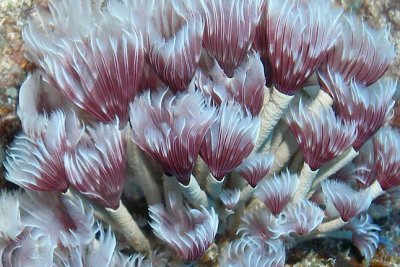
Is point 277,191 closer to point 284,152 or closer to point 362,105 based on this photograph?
point 284,152

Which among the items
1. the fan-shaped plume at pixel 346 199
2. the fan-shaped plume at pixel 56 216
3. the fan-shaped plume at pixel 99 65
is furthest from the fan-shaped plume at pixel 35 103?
the fan-shaped plume at pixel 346 199

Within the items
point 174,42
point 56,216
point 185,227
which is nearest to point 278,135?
point 185,227

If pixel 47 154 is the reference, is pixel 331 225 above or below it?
below

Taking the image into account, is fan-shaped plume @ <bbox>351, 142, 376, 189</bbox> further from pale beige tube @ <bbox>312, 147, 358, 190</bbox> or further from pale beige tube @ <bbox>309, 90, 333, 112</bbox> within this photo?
pale beige tube @ <bbox>309, 90, 333, 112</bbox>

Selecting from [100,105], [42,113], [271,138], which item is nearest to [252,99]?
[271,138]

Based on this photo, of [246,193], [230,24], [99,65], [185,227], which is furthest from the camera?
[246,193]

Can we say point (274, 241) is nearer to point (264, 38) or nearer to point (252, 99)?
point (252, 99)

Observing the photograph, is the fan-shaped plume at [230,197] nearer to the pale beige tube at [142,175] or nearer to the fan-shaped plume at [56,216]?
the pale beige tube at [142,175]

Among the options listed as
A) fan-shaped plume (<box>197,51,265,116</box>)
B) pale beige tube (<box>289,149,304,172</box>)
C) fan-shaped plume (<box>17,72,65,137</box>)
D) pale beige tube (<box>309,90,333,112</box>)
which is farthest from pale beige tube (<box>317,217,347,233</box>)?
fan-shaped plume (<box>17,72,65,137</box>)

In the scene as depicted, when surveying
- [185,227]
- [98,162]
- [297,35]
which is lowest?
[185,227]
